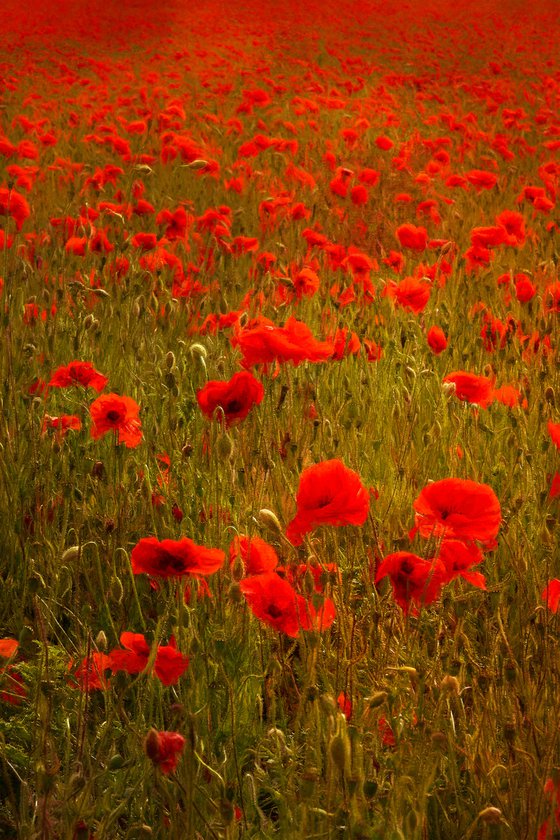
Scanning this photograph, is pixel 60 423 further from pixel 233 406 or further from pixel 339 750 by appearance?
pixel 339 750

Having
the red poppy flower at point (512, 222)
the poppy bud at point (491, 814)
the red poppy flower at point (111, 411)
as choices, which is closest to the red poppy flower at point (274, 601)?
the poppy bud at point (491, 814)

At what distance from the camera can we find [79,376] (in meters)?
2.08

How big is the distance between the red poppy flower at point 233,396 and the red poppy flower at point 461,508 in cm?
43

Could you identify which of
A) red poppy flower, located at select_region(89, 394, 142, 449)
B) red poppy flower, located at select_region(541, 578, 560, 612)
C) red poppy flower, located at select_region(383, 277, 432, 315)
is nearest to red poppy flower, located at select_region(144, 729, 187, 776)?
red poppy flower, located at select_region(541, 578, 560, 612)

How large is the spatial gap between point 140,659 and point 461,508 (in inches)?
21.0

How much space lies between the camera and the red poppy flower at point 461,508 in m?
1.28

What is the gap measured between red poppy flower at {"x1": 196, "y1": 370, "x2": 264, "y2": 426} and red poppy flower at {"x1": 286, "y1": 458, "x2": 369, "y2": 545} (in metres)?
0.37

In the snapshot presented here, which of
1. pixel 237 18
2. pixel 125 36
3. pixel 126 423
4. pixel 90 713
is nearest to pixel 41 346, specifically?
pixel 126 423

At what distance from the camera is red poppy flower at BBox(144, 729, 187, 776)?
0.98 meters

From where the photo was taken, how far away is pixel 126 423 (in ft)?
6.34

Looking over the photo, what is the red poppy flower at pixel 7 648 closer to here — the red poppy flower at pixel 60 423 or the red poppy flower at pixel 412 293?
the red poppy flower at pixel 60 423

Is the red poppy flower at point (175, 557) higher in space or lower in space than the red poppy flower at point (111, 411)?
higher

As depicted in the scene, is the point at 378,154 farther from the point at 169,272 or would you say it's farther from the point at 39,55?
the point at 39,55

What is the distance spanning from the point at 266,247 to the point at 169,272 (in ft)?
1.53
